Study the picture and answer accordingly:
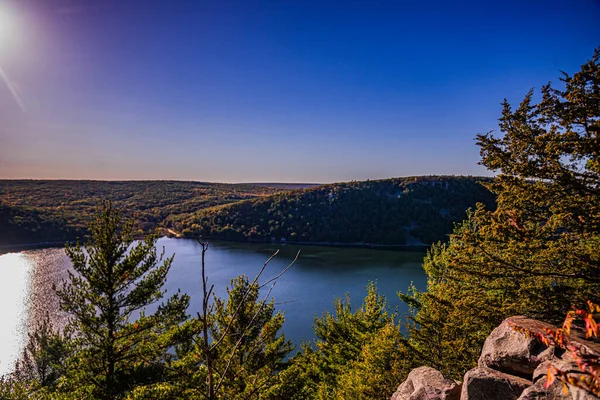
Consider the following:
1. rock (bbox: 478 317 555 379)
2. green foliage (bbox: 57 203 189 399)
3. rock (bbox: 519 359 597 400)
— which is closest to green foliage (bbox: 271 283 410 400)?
green foliage (bbox: 57 203 189 399)

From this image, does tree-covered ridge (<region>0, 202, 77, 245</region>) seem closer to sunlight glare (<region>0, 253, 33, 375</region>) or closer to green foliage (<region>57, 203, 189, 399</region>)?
sunlight glare (<region>0, 253, 33, 375</region>)

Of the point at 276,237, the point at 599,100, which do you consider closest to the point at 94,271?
the point at 599,100

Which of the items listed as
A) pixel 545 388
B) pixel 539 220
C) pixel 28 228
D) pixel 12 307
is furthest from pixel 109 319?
pixel 28 228


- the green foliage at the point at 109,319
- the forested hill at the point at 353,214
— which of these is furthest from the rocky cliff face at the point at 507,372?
the forested hill at the point at 353,214

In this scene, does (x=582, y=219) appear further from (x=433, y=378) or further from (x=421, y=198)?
(x=421, y=198)

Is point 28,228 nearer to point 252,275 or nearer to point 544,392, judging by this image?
point 252,275

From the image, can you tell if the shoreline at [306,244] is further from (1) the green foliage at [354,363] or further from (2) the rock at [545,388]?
(2) the rock at [545,388]

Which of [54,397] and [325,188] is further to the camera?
[325,188]
